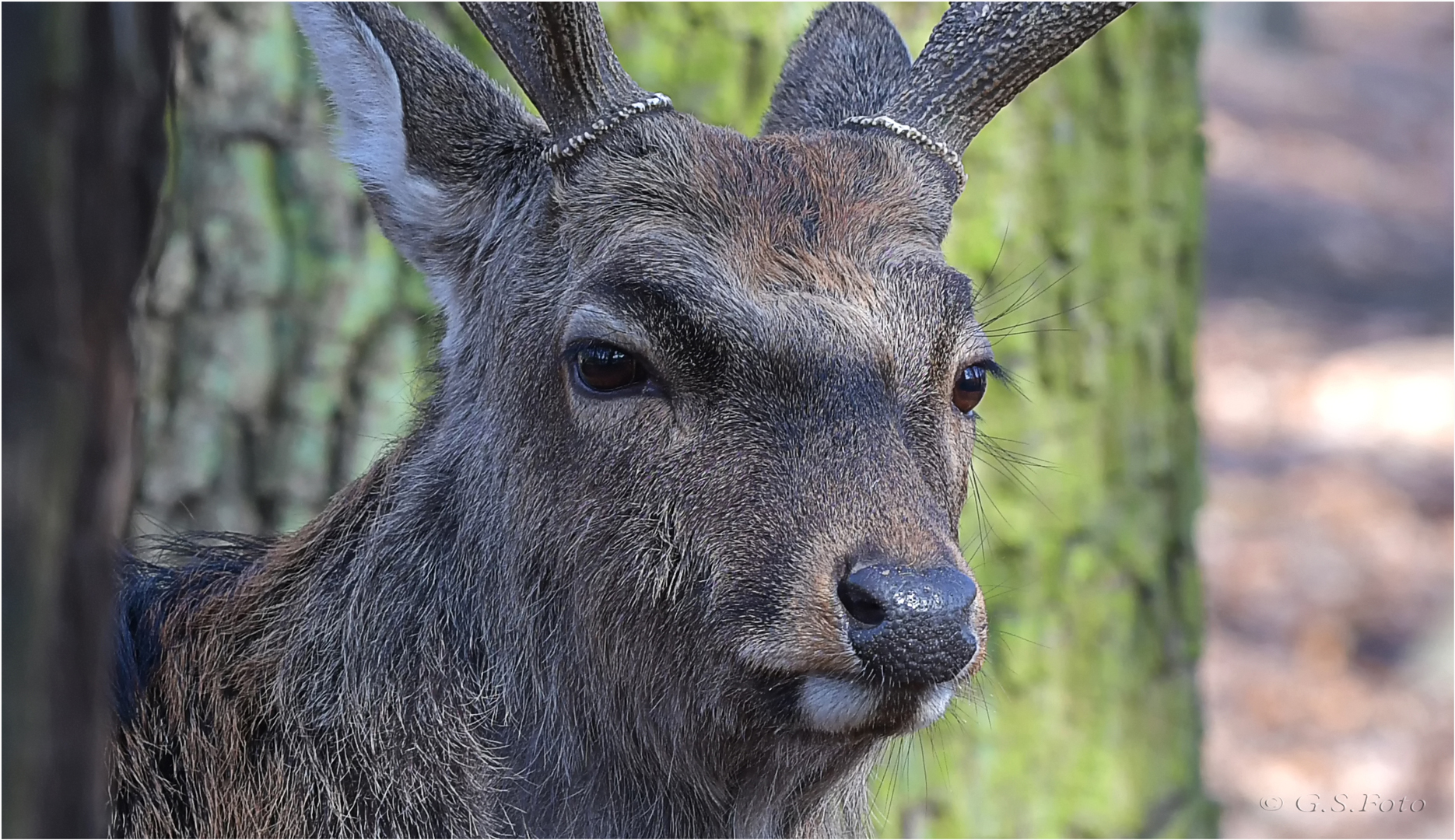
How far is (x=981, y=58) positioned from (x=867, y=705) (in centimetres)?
193

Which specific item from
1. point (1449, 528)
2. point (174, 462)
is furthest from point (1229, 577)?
point (174, 462)

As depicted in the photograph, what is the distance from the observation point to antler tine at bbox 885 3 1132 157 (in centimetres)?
395

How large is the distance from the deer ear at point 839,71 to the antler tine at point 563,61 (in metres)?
0.79

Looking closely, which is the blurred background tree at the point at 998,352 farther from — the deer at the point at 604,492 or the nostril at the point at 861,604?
the nostril at the point at 861,604

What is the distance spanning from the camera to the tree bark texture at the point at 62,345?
1666 millimetres

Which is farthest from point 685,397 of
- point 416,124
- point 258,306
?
point 258,306

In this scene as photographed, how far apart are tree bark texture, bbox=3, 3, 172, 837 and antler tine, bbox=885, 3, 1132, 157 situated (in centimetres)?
272

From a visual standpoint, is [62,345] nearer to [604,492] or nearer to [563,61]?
[604,492]

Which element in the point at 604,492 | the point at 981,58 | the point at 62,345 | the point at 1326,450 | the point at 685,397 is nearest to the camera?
the point at 62,345

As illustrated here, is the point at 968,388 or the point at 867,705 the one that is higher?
the point at 968,388

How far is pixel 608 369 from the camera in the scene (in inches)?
136

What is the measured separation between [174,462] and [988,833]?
3787 mm

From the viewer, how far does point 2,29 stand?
185cm

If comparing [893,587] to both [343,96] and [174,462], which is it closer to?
[343,96]
